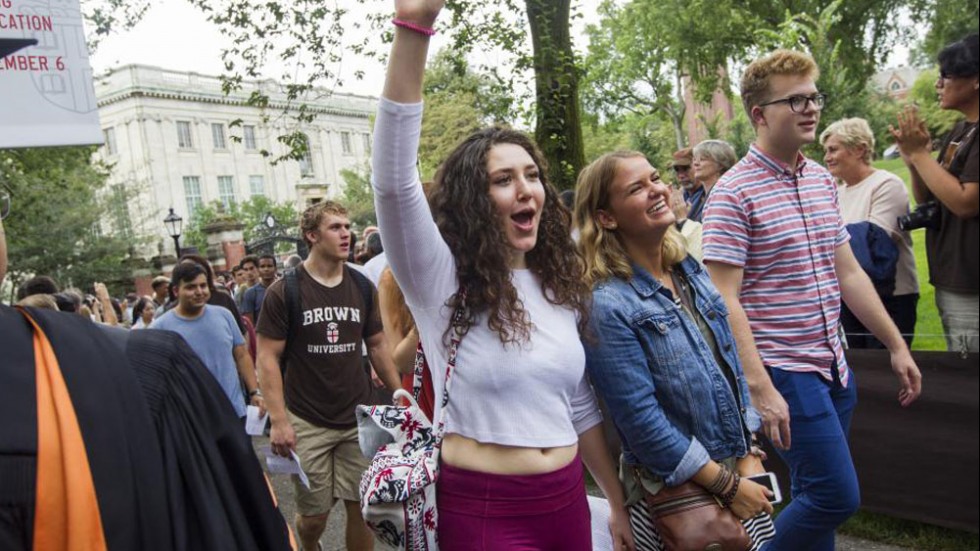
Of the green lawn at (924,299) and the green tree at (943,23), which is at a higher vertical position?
the green tree at (943,23)

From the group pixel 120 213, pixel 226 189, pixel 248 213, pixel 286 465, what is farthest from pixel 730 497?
pixel 226 189

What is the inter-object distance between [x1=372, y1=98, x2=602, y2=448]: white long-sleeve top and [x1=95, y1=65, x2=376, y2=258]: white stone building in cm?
4685

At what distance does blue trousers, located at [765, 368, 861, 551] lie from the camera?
286 centimetres

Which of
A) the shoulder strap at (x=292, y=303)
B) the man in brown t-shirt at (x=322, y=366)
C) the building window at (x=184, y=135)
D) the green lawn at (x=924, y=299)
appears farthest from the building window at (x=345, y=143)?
the green lawn at (x=924, y=299)

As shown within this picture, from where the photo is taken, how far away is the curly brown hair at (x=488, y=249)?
2369 millimetres

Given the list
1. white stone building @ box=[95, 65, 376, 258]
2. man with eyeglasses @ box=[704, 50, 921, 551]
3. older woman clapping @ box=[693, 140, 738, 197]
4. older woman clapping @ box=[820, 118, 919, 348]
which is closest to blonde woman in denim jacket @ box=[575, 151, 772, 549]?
man with eyeglasses @ box=[704, 50, 921, 551]

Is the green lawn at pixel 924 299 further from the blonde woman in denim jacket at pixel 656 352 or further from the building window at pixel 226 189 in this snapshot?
the building window at pixel 226 189

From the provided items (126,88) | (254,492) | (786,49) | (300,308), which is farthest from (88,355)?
(126,88)

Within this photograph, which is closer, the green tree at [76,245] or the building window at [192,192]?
the green tree at [76,245]

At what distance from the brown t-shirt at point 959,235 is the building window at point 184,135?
6003 centimetres

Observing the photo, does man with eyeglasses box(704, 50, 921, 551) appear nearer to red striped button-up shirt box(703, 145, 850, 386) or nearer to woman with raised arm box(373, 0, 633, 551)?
red striped button-up shirt box(703, 145, 850, 386)

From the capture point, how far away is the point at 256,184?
64.1 m

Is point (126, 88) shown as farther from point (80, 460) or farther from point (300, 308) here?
point (80, 460)

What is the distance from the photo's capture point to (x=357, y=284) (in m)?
5.07
